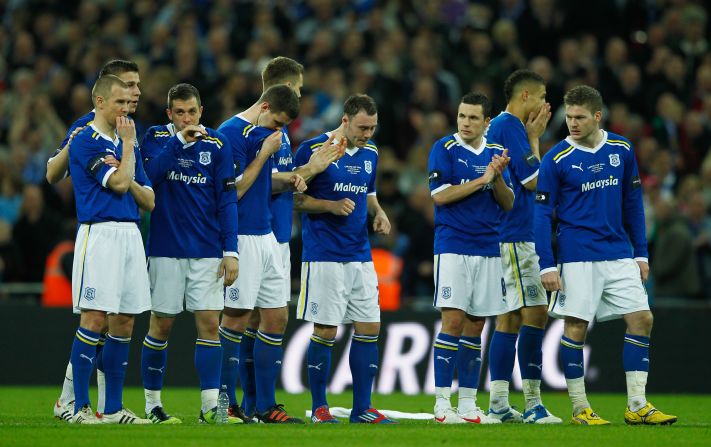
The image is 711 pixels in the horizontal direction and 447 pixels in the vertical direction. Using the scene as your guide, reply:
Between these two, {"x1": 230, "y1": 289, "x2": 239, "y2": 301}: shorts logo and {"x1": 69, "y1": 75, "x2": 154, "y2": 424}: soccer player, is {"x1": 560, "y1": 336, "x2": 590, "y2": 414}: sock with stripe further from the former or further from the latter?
{"x1": 69, "y1": 75, "x2": 154, "y2": 424}: soccer player

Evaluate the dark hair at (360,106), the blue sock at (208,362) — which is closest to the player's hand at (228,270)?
the blue sock at (208,362)

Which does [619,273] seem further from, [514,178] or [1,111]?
[1,111]

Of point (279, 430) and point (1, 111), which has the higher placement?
point (1, 111)

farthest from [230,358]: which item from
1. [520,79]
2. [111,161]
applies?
[520,79]

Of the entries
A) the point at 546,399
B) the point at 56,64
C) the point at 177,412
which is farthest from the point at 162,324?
the point at 56,64

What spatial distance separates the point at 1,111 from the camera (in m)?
19.7

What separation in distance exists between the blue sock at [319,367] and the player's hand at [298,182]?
1297 mm

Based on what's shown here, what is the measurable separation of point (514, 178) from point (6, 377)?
7.74 metres

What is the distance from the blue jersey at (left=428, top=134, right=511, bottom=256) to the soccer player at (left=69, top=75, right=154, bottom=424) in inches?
102

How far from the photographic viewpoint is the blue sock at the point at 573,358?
10.5 metres

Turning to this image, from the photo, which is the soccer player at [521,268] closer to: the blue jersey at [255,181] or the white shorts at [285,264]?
the white shorts at [285,264]

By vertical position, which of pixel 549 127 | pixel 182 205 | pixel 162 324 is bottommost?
pixel 162 324

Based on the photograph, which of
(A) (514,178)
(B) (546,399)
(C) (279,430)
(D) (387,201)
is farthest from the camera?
(D) (387,201)

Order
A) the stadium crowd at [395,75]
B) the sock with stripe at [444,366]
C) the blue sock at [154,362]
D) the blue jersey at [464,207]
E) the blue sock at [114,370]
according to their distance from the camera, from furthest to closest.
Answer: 1. the stadium crowd at [395,75]
2. the blue jersey at [464,207]
3. the sock with stripe at [444,366]
4. the blue sock at [154,362]
5. the blue sock at [114,370]
